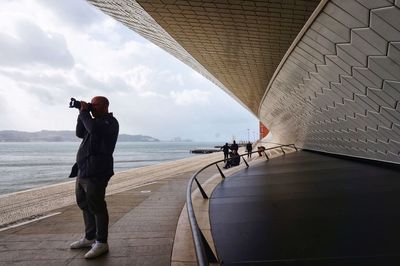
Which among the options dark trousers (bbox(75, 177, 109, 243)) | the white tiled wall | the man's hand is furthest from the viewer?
the white tiled wall

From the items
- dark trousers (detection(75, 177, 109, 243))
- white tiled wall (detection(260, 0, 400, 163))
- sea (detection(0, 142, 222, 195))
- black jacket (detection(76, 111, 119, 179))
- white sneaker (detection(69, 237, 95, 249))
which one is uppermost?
white tiled wall (detection(260, 0, 400, 163))

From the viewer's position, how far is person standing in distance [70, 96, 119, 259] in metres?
3.47

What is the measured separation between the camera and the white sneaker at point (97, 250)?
3369mm

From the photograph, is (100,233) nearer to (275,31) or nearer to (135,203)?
(135,203)

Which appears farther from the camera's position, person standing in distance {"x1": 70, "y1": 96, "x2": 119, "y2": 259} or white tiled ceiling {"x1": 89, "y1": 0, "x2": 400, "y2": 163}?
white tiled ceiling {"x1": 89, "y1": 0, "x2": 400, "y2": 163}

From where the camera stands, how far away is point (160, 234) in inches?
165

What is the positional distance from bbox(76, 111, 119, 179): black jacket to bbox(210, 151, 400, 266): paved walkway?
5.00ft

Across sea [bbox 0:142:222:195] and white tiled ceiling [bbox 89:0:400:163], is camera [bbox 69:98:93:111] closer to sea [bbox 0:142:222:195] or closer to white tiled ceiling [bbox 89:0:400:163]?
white tiled ceiling [bbox 89:0:400:163]

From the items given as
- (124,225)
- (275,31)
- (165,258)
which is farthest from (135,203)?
(275,31)

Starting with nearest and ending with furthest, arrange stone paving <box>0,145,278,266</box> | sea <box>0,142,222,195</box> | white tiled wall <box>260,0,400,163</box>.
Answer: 1. stone paving <box>0,145,278,266</box>
2. white tiled wall <box>260,0,400,163</box>
3. sea <box>0,142,222,195</box>

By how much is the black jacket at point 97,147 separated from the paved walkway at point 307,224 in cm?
152

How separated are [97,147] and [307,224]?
2.98 metres

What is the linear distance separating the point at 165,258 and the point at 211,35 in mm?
9116

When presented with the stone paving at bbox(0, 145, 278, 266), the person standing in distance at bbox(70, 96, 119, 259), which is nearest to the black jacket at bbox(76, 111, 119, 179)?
the person standing in distance at bbox(70, 96, 119, 259)
